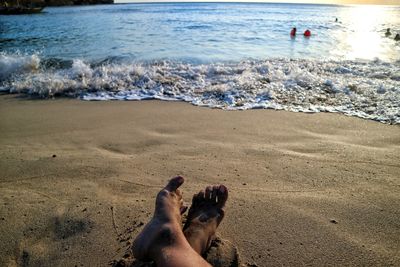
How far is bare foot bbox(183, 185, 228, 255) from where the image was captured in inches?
68.4

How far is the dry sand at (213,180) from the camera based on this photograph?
6.02ft

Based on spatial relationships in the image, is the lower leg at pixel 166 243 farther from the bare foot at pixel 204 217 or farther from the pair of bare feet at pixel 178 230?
the bare foot at pixel 204 217

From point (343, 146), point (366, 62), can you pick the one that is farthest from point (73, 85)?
point (366, 62)

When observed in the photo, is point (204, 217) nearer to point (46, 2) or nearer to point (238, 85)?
point (238, 85)

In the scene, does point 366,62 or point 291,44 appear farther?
point 291,44

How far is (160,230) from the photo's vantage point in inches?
64.8

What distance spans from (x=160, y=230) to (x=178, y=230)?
10 centimetres

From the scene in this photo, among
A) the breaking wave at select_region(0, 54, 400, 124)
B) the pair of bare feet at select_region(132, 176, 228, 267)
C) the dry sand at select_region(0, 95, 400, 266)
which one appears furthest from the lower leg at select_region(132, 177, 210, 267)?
the breaking wave at select_region(0, 54, 400, 124)

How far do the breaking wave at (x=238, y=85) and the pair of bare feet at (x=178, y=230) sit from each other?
2.39 metres

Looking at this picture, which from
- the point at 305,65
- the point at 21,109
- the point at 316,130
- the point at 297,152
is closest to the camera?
the point at 297,152

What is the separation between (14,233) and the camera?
1921mm

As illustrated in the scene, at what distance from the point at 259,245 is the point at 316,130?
2.07 m

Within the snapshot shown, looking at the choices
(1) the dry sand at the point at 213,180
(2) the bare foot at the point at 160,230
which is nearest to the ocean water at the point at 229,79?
(1) the dry sand at the point at 213,180

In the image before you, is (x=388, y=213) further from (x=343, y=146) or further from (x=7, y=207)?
(x=7, y=207)
